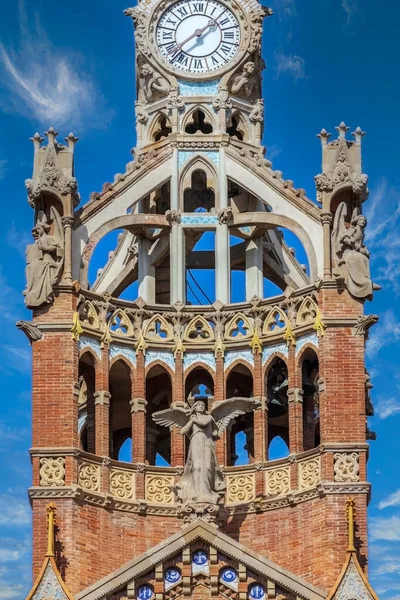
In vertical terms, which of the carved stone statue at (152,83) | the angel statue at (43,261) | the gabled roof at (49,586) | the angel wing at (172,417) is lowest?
the gabled roof at (49,586)

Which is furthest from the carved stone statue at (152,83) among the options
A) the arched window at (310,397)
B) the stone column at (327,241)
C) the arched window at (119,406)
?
the arched window at (310,397)

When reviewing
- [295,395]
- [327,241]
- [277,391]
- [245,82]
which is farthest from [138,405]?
[245,82]

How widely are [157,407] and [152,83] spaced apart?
6.98m

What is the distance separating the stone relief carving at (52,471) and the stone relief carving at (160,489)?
7.03 ft

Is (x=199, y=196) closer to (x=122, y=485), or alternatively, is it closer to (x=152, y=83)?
(x=152, y=83)

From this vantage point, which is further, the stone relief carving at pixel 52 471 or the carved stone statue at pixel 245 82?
the carved stone statue at pixel 245 82

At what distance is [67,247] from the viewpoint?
63750 mm

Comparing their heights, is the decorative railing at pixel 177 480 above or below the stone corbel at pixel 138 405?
below

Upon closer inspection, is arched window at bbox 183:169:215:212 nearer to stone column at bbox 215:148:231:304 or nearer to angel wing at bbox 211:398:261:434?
stone column at bbox 215:148:231:304

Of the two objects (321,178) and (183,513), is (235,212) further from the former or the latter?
(183,513)

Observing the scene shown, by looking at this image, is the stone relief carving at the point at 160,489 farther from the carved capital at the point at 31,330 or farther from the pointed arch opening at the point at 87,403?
the carved capital at the point at 31,330

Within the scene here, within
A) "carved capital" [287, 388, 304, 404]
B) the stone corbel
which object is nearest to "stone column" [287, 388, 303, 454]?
"carved capital" [287, 388, 304, 404]

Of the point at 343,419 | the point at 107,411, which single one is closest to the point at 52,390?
the point at 107,411

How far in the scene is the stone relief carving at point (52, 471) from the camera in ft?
203
